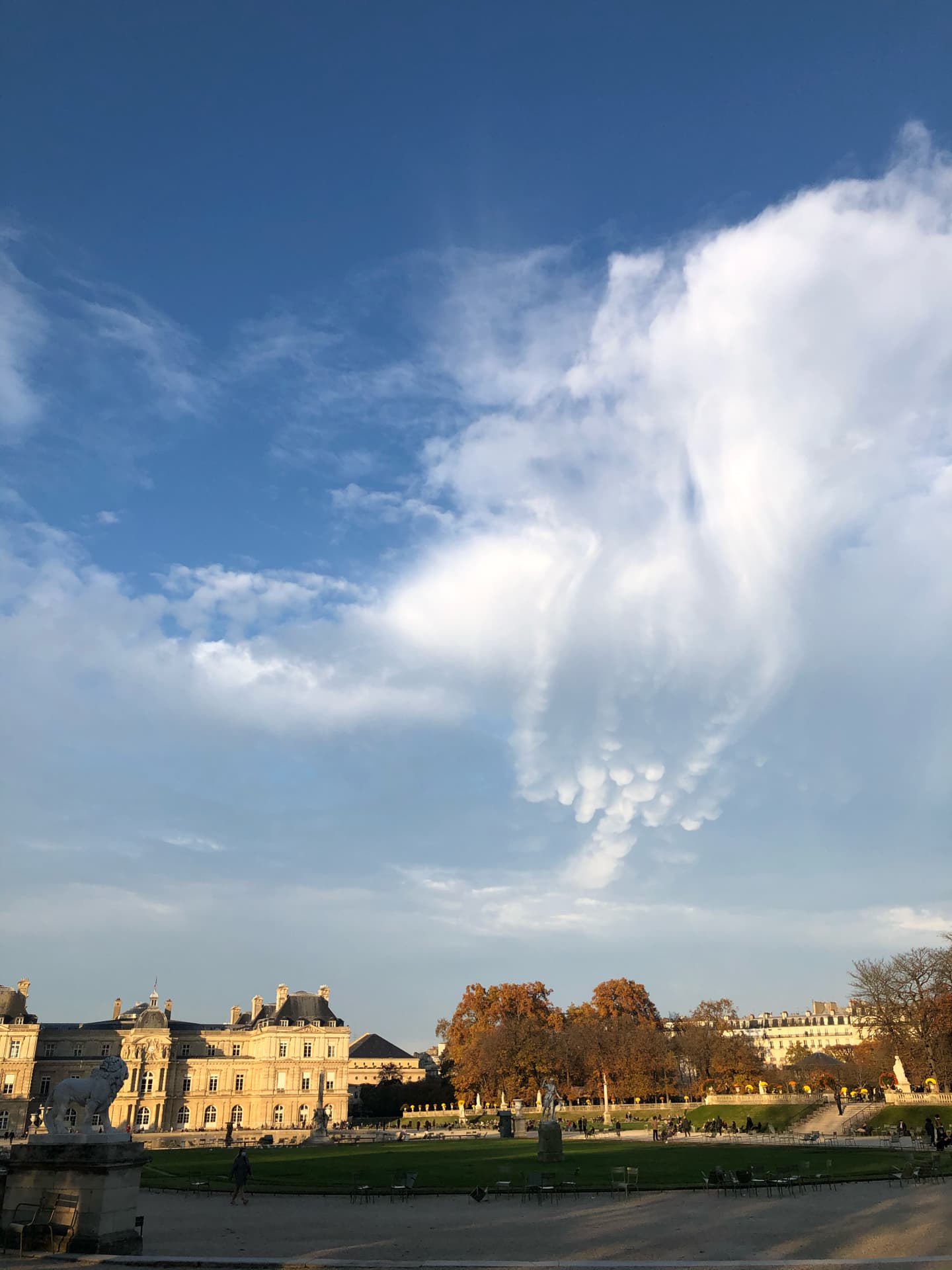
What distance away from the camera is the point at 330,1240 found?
67.2 ft

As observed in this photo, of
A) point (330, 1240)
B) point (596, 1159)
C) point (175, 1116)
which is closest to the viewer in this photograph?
point (330, 1240)

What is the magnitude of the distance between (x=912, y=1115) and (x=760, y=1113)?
12969 millimetres

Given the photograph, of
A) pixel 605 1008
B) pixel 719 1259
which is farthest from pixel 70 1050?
pixel 719 1259

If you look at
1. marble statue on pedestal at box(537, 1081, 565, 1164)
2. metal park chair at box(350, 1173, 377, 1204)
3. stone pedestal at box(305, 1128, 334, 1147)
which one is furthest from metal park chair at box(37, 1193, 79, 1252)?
stone pedestal at box(305, 1128, 334, 1147)

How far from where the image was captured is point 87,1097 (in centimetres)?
1834

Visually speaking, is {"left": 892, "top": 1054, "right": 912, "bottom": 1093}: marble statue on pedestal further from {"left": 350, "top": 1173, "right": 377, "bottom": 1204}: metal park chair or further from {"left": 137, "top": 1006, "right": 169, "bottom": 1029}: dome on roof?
{"left": 137, "top": 1006, "right": 169, "bottom": 1029}: dome on roof

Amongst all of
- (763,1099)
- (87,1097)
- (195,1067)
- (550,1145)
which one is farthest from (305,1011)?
(87,1097)

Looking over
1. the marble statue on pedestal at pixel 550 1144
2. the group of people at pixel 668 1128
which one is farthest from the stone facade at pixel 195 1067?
the marble statue on pedestal at pixel 550 1144

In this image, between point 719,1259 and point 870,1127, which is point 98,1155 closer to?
point 719,1259

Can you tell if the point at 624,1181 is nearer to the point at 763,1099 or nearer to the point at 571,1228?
the point at 571,1228

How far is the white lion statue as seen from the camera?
1778 cm

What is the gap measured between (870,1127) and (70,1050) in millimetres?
82955

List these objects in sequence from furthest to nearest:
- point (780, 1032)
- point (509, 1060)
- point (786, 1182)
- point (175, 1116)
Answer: point (780, 1032) → point (175, 1116) → point (509, 1060) → point (786, 1182)

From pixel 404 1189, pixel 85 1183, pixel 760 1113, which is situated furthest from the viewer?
pixel 760 1113
